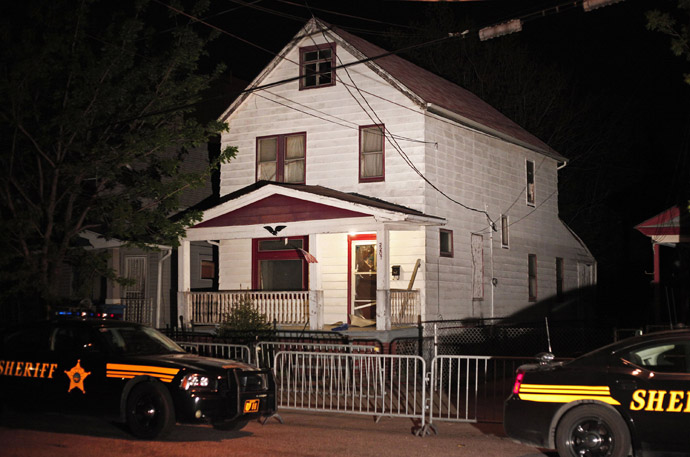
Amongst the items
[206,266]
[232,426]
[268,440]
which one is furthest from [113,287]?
[268,440]

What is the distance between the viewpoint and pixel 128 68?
17172 millimetres

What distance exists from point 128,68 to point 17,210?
12.5 feet

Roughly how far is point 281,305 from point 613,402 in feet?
39.1

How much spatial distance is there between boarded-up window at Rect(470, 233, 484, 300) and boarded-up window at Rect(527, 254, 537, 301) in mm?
3286

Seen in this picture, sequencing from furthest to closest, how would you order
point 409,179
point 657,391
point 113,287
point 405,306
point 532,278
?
point 532,278 → point 113,287 → point 409,179 → point 405,306 → point 657,391

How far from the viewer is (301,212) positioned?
19.4m

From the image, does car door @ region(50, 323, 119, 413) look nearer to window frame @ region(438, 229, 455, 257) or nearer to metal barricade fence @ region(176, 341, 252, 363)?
metal barricade fence @ region(176, 341, 252, 363)

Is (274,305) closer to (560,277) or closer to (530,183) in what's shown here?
(530,183)

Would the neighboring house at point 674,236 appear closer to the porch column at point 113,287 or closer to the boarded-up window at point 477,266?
the boarded-up window at point 477,266

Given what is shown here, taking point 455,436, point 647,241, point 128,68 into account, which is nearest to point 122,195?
point 128,68

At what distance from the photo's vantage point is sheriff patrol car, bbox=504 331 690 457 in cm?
835

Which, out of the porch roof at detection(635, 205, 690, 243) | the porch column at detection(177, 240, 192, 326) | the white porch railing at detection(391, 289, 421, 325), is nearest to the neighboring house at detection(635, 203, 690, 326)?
the porch roof at detection(635, 205, 690, 243)

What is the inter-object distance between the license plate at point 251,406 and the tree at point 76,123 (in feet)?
23.8

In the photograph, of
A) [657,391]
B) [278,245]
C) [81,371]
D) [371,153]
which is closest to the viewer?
[657,391]
